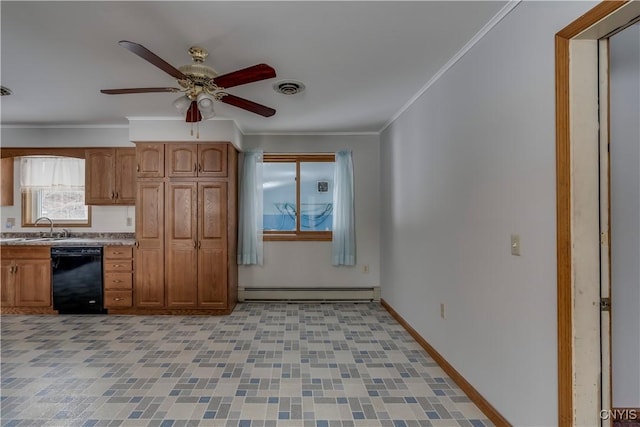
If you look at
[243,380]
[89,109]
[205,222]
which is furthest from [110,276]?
[243,380]

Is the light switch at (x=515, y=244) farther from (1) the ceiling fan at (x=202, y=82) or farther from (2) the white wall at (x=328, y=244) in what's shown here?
(2) the white wall at (x=328, y=244)

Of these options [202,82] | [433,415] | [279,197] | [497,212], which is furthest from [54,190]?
[497,212]

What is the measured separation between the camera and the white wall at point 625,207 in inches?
71.7

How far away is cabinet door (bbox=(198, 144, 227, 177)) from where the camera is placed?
4.16 meters

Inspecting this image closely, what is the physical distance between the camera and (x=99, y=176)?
4473mm

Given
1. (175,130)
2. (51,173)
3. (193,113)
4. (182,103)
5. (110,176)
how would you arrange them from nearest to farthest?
(182,103), (193,113), (175,130), (110,176), (51,173)

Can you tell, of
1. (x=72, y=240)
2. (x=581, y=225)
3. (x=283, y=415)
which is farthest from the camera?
(x=72, y=240)

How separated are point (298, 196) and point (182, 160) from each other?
5.55 ft

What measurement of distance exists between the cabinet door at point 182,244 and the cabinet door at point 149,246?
101 millimetres

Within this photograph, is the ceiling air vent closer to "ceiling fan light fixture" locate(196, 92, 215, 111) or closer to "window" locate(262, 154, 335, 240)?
"ceiling fan light fixture" locate(196, 92, 215, 111)

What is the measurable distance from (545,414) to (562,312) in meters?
0.55

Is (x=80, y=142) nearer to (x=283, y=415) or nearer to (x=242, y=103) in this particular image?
(x=242, y=103)

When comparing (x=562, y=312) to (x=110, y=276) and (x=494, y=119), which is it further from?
(x=110, y=276)

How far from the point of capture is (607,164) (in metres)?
1.45
